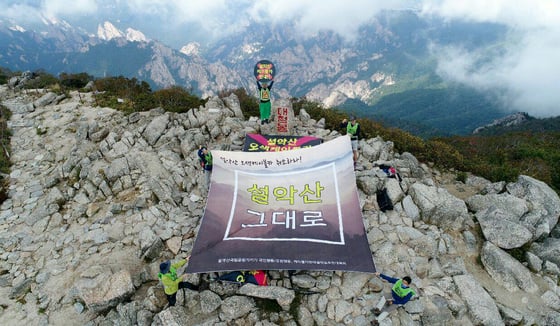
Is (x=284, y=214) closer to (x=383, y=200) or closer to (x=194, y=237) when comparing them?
(x=194, y=237)

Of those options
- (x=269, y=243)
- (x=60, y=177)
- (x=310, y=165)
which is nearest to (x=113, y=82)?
(x=60, y=177)

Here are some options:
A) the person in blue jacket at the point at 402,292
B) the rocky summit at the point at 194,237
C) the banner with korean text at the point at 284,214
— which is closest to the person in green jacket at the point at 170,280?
the rocky summit at the point at 194,237

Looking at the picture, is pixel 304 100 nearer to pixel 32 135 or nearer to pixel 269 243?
pixel 269 243

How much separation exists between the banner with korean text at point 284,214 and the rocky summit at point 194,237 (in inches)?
22.4

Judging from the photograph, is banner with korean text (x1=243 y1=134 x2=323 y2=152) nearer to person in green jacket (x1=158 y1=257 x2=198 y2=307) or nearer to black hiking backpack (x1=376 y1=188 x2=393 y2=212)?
black hiking backpack (x1=376 y1=188 x2=393 y2=212)

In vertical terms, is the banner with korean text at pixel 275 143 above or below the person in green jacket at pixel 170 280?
above

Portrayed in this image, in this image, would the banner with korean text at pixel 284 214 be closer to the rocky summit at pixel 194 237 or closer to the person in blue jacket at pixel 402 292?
the rocky summit at pixel 194 237

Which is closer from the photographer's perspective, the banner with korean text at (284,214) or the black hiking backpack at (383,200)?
the banner with korean text at (284,214)

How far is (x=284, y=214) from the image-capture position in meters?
10.2

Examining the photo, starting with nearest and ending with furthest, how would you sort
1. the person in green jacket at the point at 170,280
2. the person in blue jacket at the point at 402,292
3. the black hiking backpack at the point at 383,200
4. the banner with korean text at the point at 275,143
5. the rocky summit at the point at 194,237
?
the person in blue jacket at the point at 402,292 < the person in green jacket at the point at 170,280 < the rocky summit at the point at 194,237 < the black hiking backpack at the point at 383,200 < the banner with korean text at the point at 275,143

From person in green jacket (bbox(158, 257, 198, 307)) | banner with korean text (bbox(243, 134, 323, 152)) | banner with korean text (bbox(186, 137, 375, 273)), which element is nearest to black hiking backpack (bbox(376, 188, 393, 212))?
banner with korean text (bbox(186, 137, 375, 273))

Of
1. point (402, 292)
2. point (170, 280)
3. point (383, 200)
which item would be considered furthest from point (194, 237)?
point (383, 200)

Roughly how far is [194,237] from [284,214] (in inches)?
134

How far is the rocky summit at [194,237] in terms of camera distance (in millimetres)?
7996
